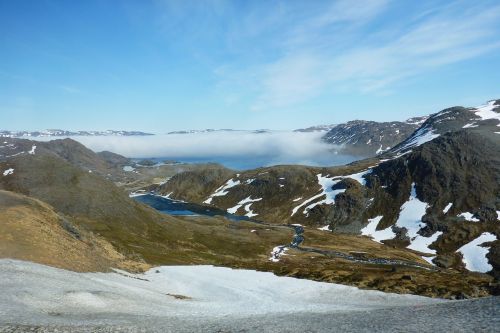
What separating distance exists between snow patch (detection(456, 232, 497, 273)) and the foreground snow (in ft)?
354

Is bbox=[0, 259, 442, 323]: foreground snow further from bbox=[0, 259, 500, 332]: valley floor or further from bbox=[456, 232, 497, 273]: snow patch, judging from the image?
bbox=[456, 232, 497, 273]: snow patch

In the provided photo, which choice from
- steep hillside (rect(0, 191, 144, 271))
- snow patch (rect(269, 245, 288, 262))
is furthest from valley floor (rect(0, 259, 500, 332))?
snow patch (rect(269, 245, 288, 262))

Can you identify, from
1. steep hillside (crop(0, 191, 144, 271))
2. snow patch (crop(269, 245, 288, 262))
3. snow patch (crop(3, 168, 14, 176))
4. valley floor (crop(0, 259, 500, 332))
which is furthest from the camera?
snow patch (crop(3, 168, 14, 176))

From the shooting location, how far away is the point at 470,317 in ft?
106

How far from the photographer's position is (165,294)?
57.1m

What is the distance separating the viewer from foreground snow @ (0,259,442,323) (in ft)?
121

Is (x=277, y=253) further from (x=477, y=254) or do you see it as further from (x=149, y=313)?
(x=149, y=313)

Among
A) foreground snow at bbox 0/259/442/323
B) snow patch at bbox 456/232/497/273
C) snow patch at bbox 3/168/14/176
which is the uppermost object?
snow patch at bbox 3/168/14/176

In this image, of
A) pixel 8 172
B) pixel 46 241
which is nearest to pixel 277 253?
→ pixel 46 241

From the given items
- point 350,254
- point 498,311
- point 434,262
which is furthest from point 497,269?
point 498,311

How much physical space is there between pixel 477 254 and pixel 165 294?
151988 mm

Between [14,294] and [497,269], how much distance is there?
15950 centimetres

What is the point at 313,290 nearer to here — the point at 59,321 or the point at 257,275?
the point at 257,275

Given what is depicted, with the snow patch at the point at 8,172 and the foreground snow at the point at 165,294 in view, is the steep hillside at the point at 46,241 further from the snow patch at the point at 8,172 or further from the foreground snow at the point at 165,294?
the snow patch at the point at 8,172
